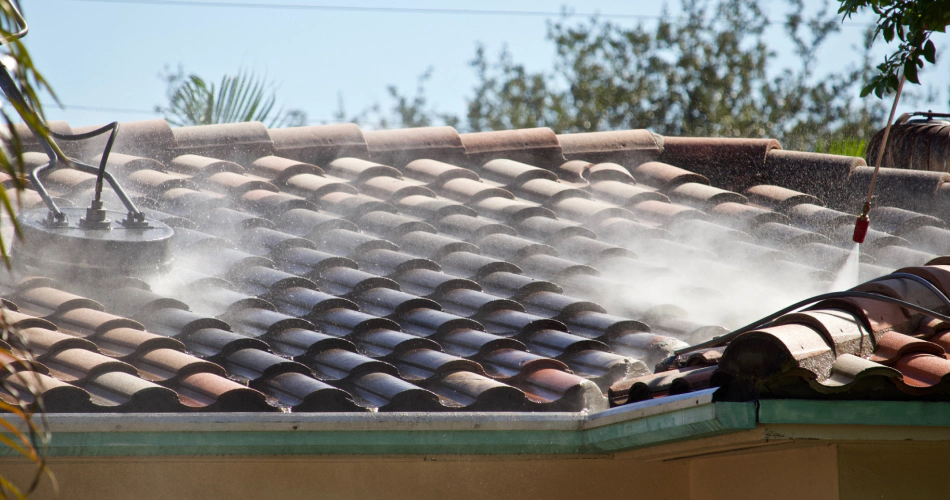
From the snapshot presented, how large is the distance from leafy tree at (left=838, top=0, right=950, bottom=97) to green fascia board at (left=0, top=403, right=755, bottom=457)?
5.64 ft

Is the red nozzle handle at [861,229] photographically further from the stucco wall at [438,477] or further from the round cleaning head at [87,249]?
the round cleaning head at [87,249]

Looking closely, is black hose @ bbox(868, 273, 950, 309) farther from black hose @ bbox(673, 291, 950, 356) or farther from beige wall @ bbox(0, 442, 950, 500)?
beige wall @ bbox(0, 442, 950, 500)

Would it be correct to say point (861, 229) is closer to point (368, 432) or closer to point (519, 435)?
point (519, 435)

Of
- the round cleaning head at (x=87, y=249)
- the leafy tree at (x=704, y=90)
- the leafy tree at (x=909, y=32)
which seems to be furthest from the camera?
the leafy tree at (x=704, y=90)

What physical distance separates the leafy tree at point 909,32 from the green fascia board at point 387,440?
5.64 ft

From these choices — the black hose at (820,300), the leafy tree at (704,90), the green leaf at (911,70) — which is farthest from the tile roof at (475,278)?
the leafy tree at (704,90)

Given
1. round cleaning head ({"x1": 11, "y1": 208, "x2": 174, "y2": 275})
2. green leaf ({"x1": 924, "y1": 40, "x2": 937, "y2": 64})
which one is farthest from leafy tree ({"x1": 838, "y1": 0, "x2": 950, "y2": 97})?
round cleaning head ({"x1": 11, "y1": 208, "x2": 174, "y2": 275})

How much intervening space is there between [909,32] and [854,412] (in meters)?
1.88

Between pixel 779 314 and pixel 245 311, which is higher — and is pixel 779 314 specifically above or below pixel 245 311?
above

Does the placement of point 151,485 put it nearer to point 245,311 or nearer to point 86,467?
point 86,467

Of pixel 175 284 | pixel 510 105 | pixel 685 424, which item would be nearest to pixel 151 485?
pixel 175 284

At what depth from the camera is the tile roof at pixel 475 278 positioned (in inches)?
123

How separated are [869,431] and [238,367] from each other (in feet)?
7.23

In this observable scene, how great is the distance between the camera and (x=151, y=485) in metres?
3.30
